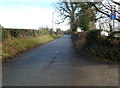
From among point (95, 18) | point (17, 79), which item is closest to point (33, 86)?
point (17, 79)

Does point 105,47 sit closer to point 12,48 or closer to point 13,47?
point 12,48

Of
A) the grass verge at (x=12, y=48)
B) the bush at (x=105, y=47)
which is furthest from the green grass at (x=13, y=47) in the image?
the bush at (x=105, y=47)

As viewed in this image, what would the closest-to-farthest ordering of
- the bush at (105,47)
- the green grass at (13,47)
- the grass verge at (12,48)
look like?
the bush at (105,47) → the grass verge at (12,48) → the green grass at (13,47)

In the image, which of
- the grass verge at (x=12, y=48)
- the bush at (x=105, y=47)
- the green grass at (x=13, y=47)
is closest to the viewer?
the bush at (x=105, y=47)

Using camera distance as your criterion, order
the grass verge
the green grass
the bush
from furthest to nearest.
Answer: the green grass < the grass verge < the bush

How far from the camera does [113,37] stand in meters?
16.1

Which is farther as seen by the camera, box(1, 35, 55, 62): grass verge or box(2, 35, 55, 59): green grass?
box(2, 35, 55, 59): green grass

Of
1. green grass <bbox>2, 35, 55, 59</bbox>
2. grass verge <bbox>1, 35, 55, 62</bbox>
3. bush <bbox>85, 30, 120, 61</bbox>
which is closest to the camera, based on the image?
bush <bbox>85, 30, 120, 61</bbox>

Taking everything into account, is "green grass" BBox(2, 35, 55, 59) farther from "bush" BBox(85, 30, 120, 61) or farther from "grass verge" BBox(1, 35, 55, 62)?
"bush" BBox(85, 30, 120, 61)

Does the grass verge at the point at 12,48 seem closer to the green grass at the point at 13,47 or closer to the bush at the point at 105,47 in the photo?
the green grass at the point at 13,47

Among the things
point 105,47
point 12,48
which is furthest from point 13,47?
point 105,47

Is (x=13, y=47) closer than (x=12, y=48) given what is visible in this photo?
No

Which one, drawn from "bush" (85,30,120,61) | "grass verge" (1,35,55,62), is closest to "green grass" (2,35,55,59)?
"grass verge" (1,35,55,62)

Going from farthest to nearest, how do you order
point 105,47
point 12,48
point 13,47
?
point 13,47, point 12,48, point 105,47
